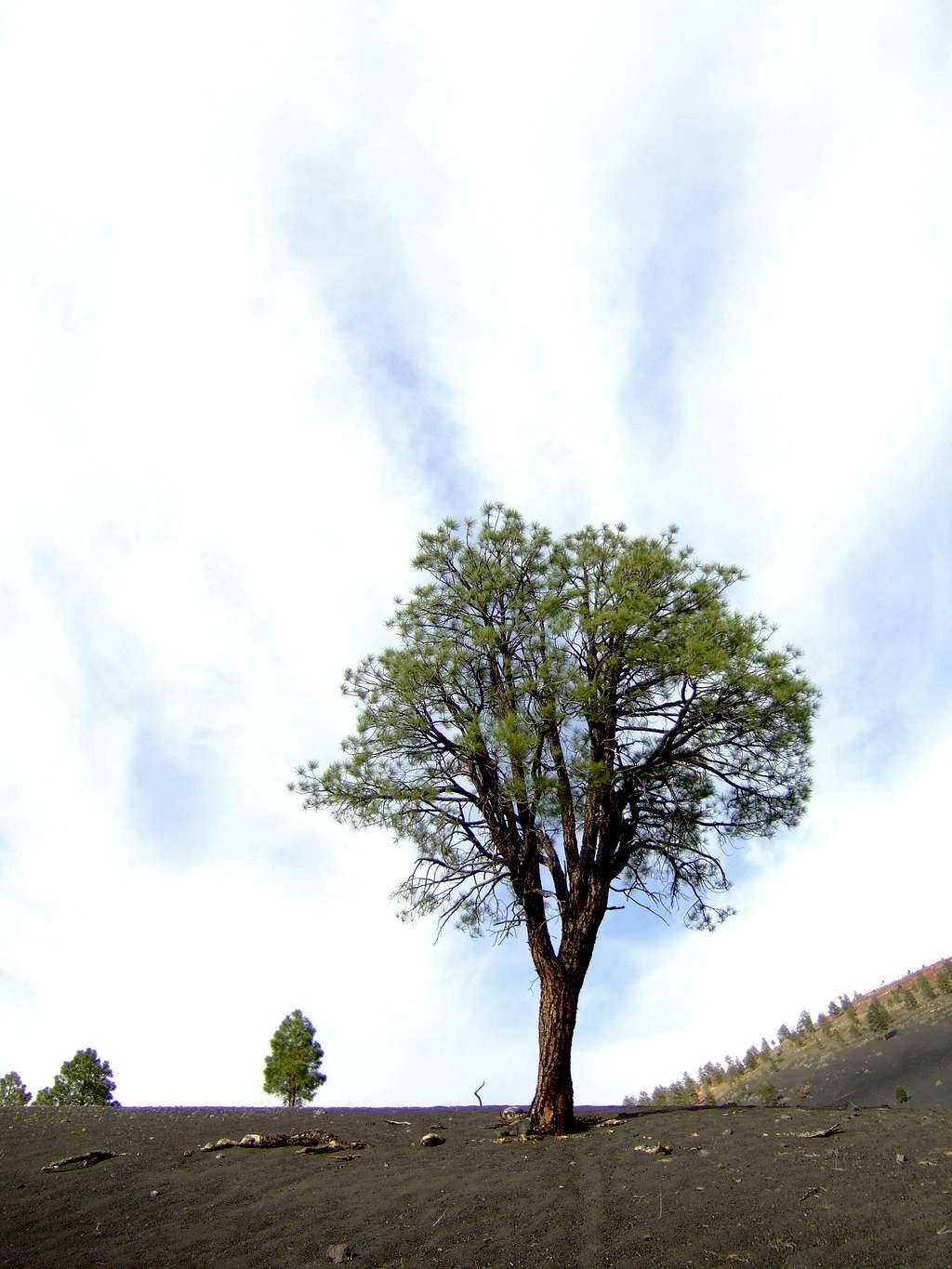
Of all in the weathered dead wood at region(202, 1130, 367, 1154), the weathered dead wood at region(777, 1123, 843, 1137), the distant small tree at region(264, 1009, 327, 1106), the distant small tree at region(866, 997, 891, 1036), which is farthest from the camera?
the distant small tree at region(264, 1009, 327, 1106)

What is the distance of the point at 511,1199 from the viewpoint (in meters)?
5.91

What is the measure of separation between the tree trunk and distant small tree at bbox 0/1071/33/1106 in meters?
24.2

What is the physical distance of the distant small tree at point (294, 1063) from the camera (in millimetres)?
23891

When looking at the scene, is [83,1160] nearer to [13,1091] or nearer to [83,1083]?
[83,1083]

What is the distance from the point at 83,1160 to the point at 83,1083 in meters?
18.7

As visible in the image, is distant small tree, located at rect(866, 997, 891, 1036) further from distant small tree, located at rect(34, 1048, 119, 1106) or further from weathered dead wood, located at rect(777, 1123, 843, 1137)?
distant small tree, located at rect(34, 1048, 119, 1106)

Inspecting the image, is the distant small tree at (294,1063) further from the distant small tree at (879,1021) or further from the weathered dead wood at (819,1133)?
the weathered dead wood at (819,1133)

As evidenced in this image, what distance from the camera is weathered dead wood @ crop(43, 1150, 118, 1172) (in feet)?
22.6

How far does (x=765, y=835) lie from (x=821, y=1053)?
13456mm

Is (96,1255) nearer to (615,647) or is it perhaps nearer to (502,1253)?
(502,1253)

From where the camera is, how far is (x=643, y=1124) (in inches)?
345

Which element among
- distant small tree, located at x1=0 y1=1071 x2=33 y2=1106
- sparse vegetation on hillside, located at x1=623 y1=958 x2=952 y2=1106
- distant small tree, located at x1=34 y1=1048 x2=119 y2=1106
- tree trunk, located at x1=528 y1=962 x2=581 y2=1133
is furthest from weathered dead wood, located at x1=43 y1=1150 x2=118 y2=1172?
distant small tree, located at x1=0 y1=1071 x2=33 y2=1106

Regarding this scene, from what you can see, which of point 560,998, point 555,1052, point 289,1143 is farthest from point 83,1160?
point 560,998

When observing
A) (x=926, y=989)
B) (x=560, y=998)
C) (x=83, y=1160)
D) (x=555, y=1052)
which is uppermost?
(x=560, y=998)
